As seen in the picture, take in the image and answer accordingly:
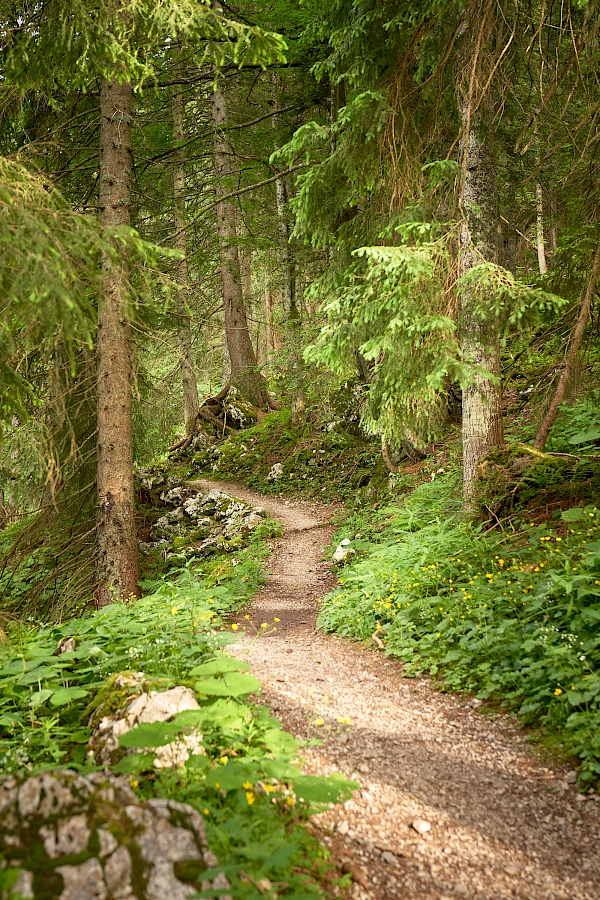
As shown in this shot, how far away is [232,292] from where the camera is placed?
675 inches

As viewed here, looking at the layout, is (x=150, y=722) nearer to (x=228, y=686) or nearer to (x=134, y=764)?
(x=134, y=764)

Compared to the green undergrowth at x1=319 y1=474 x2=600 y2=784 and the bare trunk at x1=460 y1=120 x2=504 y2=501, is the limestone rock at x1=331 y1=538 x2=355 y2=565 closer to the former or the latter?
the green undergrowth at x1=319 y1=474 x2=600 y2=784

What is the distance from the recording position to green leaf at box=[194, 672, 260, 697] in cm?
320

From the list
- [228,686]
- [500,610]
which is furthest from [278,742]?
[500,610]

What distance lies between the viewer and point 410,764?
378 cm

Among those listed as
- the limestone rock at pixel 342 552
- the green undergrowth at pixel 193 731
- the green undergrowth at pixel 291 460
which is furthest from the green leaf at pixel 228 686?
the green undergrowth at pixel 291 460

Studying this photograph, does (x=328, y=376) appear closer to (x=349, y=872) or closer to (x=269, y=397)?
(x=269, y=397)

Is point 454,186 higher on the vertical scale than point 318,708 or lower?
higher

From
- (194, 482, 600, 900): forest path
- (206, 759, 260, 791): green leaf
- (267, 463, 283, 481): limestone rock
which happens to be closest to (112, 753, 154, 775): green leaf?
(206, 759, 260, 791): green leaf

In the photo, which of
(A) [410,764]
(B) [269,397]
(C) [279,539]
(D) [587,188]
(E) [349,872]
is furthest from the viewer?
(B) [269,397]

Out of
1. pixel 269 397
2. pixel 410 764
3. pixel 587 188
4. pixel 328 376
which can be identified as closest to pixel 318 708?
pixel 410 764

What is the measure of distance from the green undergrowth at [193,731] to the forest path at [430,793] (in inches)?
14.0

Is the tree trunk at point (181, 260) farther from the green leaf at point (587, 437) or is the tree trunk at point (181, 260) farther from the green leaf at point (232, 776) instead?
the green leaf at point (232, 776)

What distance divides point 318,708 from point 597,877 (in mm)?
2014
